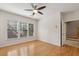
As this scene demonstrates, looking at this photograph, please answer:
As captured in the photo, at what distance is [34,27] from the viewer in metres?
1.79

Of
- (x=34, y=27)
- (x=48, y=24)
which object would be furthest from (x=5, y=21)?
(x=48, y=24)

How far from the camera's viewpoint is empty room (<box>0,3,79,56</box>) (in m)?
1.54

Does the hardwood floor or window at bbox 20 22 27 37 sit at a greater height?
window at bbox 20 22 27 37

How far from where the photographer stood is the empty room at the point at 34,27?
5.06 feet

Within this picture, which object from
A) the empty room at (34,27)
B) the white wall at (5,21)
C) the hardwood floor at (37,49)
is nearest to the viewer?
the empty room at (34,27)

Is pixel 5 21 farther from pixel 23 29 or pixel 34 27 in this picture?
pixel 34 27

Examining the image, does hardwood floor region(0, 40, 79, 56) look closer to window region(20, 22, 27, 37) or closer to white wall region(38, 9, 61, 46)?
white wall region(38, 9, 61, 46)

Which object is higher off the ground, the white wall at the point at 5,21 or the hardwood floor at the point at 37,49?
the white wall at the point at 5,21

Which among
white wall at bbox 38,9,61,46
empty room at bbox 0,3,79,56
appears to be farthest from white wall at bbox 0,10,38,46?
white wall at bbox 38,9,61,46

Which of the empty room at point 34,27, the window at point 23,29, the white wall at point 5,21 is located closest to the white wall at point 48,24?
the empty room at point 34,27

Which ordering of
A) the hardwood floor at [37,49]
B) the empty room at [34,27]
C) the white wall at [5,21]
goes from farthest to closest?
the hardwood floor at [37,49] → the white wall at [5,21] → the empty room at [34,27]

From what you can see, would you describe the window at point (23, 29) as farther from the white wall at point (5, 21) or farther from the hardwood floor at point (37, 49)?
the hardwood floor at point (37, 49)

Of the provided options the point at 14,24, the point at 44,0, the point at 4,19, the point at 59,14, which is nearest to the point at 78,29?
the point at 59,14

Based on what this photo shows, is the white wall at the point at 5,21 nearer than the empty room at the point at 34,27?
No
